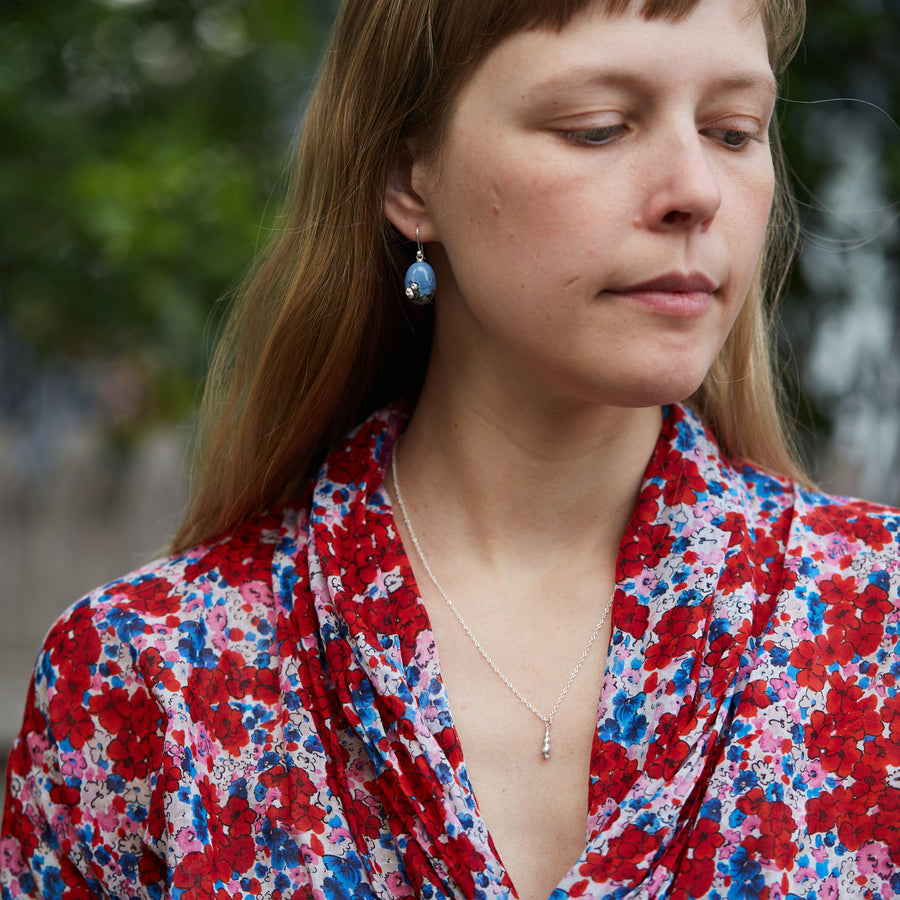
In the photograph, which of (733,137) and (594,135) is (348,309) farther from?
(733,137)

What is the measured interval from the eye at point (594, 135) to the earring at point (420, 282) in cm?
33

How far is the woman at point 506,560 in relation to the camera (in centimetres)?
144

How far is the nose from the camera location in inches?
55.3

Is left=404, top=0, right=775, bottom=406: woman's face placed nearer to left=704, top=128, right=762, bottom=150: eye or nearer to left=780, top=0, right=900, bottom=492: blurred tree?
left=704, top=128, right=762, bottom=150: eye

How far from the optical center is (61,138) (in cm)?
392

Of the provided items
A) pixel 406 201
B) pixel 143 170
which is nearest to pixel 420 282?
pixel 406 201

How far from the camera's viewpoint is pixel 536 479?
1.70 metres

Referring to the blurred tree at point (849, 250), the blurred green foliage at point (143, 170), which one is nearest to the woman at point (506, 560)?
the blurred green foliage at point (143, 170)

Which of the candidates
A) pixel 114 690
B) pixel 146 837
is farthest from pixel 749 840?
pixel 114 690

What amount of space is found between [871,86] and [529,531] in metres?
2.78

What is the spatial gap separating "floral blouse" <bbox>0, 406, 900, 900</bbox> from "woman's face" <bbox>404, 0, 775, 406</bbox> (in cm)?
31

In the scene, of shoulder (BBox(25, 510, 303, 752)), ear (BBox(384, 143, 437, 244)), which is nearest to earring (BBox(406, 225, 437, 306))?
ear (BBox(384, 143, 437, 244))

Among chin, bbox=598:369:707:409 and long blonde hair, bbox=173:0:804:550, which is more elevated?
long blonde hair, bbox=173:0:804:550

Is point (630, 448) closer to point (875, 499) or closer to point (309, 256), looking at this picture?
point (309, 256)
